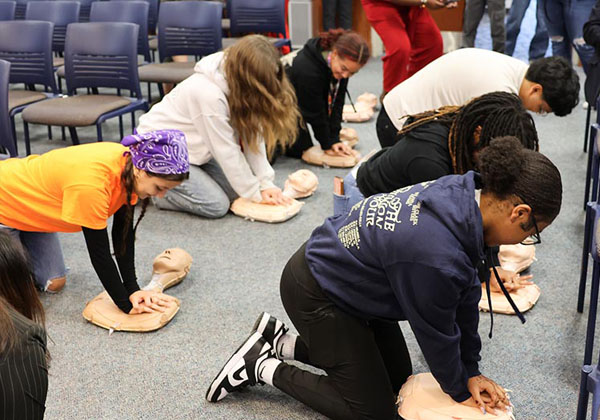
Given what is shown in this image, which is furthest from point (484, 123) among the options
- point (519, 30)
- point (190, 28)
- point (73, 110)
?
point (519, 30)

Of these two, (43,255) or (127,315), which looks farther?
(43,255)

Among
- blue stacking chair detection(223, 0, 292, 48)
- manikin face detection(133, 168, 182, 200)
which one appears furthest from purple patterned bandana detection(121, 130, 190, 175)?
blue stacking chair detection(223, 0, 292, 48)

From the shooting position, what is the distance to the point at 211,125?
9.27ft

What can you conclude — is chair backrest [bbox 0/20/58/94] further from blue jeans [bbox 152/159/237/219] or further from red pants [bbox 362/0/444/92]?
red pants [bbox 362/0/444/92]

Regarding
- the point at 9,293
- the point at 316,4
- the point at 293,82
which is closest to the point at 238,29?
the point at 293,82

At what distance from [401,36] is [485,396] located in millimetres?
2612

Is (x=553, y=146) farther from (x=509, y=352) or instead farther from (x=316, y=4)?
(x=316, y=4)

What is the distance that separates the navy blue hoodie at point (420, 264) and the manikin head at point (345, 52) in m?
1.66

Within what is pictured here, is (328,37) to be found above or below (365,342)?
above

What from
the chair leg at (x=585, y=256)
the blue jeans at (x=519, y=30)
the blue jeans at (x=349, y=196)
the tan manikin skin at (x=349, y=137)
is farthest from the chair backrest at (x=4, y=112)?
the blue jeans at (x=519, y=30)

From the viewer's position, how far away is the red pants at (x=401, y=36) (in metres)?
3.79

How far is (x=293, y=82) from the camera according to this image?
3.45m

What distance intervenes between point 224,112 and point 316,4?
13.2 feet

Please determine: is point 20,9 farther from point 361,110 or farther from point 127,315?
point 127,315
